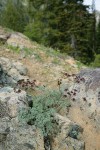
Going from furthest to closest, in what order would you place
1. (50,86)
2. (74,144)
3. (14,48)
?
(14,48)
(50,86)
(74,144)

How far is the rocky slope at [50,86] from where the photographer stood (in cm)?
1144

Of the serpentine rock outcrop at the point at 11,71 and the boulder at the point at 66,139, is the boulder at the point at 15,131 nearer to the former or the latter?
the boulder at the point at 66,139

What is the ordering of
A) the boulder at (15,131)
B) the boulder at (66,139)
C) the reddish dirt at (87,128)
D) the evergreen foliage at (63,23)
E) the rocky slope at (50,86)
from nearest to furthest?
the boulder at (15,131) < the rocky slope at (50,86) < the boulder at (66,139) < the reddish dirt at (87,128) < the evergreen foliage at (63,23)

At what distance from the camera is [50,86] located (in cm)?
1516

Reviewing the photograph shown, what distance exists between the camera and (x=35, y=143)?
11305 millimetres

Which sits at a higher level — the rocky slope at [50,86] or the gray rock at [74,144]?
the rocky slope at [50,86]

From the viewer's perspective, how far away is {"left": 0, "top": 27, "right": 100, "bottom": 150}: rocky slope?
11438 millimetres

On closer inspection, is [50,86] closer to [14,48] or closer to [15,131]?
[15,131]

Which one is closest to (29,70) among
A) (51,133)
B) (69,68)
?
(69,68)

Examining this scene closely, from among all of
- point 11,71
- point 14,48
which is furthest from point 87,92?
point 14,48

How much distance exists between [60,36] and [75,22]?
1792 mm

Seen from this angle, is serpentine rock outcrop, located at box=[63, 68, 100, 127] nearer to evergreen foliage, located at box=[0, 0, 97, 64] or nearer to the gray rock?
the gray rock

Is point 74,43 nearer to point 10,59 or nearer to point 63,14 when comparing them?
point 63,14

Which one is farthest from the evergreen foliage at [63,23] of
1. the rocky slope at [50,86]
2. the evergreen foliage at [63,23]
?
the rocky slope at [50,86]
